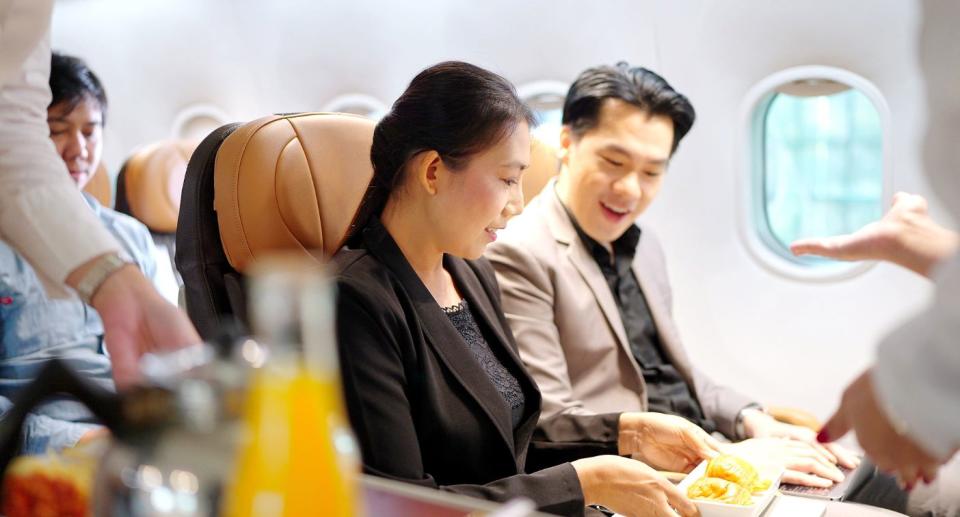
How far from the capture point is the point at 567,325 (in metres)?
2.37

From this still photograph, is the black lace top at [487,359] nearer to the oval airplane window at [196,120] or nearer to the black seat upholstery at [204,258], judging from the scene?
the black seat upholstery at [204,258]

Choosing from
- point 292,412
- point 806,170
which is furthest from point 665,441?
point 806,170

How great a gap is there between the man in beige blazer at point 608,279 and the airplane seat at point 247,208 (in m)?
0.60

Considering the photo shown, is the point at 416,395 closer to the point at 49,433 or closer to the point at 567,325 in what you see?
the point at 49,433

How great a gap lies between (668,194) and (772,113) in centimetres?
59

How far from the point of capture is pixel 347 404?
157 cm

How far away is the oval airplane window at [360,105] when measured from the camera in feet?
16.2

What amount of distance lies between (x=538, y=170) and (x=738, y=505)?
1359 mm

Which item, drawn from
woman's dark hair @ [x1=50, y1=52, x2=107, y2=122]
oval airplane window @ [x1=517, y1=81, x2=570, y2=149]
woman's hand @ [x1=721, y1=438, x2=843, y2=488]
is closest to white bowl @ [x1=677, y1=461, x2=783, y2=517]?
woman's hand @ [x1=721, y1=438, x2=843, y2=488]

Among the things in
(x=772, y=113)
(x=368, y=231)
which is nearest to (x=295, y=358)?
(x=368, y=231)

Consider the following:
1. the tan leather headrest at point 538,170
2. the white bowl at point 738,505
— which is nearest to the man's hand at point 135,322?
the white bowl at point 738,505

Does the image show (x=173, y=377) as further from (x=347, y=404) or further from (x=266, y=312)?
(x=347, y=404)

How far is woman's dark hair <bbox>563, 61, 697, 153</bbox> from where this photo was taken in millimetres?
2502

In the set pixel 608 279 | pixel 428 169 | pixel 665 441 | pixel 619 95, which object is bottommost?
pixel 665 441
